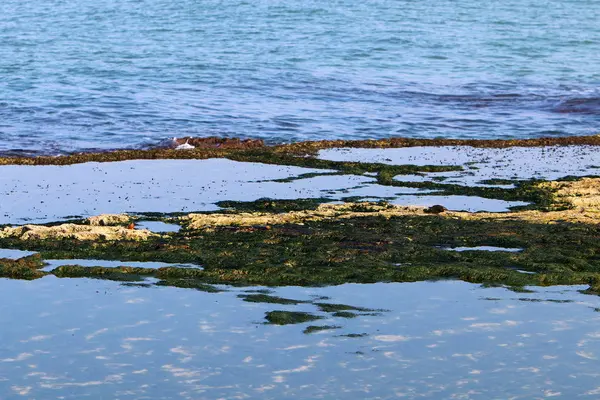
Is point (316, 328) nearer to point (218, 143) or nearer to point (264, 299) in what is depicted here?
point (264, 299)

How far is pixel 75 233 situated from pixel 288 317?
339 cm

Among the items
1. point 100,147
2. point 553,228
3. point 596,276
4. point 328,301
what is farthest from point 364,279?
point 100,147

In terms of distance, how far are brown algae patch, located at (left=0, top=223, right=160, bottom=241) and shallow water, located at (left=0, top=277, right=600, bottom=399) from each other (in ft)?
4.52

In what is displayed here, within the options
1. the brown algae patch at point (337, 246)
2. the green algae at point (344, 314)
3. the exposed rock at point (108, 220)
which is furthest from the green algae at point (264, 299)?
the exposed rock at point (108, 220)

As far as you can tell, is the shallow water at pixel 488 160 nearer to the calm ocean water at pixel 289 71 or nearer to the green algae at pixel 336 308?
the calm ocean water at pixel 289 71

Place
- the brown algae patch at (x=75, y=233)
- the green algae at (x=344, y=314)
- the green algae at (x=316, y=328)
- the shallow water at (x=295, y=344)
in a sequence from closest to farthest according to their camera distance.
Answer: the shallow water at (x=295, y=344) < the green algae at (x=316, y=328) < the green algae at (x=344, y=314) < the brown algae patch at (x=75, y=233)

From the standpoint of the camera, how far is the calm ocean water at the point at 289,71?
24.0m

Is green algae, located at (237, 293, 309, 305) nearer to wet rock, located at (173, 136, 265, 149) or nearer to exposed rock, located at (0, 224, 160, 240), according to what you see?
exposed rock, located at (0, 224, 160, 240)

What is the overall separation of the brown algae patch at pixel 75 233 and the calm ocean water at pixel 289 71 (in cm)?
900

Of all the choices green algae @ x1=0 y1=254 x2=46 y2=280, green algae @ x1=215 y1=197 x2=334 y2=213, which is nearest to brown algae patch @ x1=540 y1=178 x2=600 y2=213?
green algae @ x1=215 y1=197 x2=334 y2=213

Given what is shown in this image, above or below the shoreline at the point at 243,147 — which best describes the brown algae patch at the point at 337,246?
above

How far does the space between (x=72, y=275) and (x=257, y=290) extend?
178 centimetres

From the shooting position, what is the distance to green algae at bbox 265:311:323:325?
8938mm

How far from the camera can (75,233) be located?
452 inches
